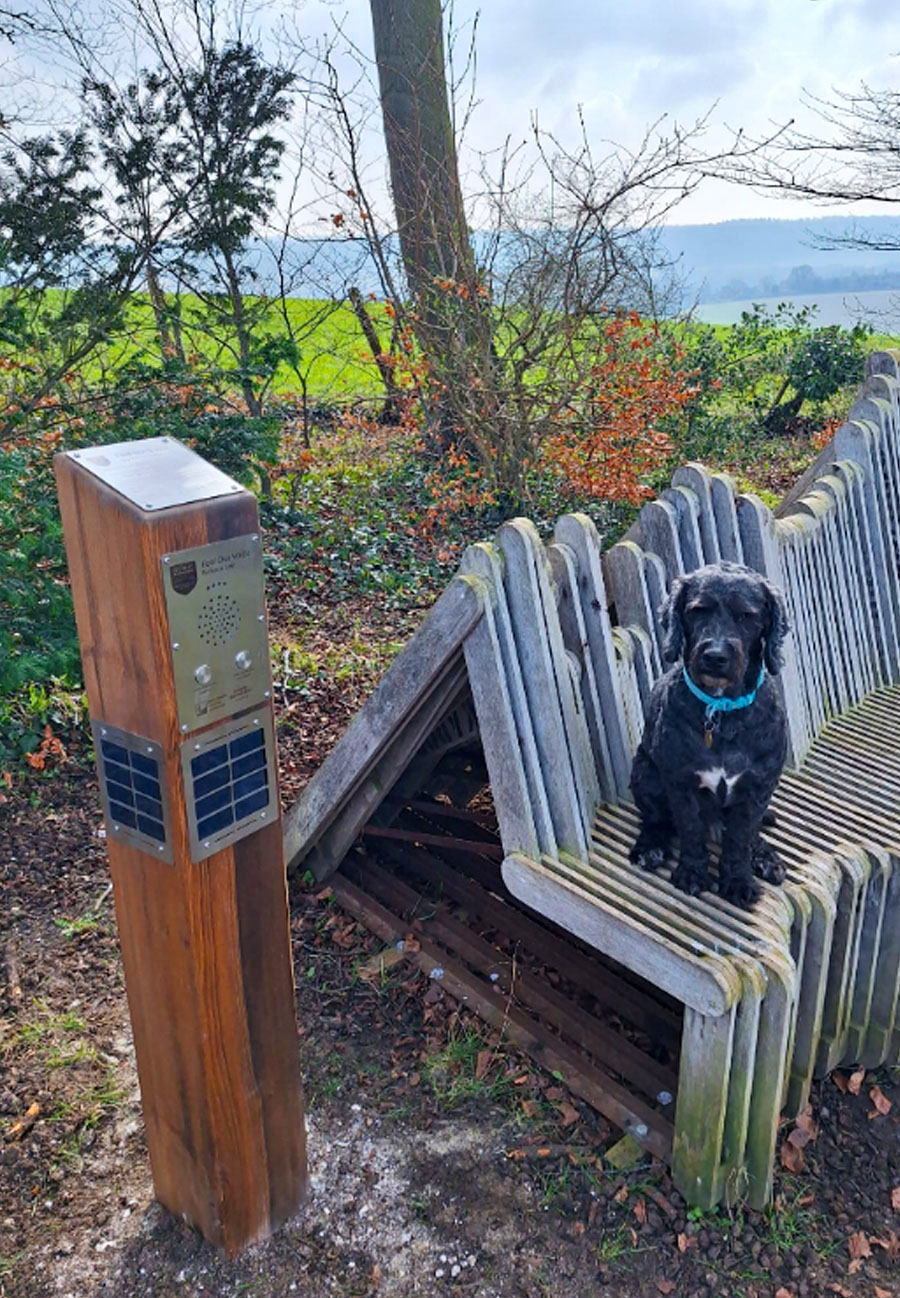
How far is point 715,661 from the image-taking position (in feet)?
8.42

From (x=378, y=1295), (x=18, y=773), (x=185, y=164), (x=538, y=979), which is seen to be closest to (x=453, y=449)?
(x=185, y=164)

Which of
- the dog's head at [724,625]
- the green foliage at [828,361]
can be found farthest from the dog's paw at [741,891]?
the green foliage at [828,361]

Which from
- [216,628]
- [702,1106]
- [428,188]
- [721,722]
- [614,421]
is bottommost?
[702,1106]

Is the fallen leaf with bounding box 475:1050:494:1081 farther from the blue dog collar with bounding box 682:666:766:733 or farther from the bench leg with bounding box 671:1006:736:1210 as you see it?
the blue dog collar with bounding box 682:666:766:733

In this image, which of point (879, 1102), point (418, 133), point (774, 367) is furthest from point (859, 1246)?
point (774, 367)

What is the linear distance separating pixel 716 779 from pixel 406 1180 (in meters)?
1.45

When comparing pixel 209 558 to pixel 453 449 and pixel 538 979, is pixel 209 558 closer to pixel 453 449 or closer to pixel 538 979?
pixel 538 979

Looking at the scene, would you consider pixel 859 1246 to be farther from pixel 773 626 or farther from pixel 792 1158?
pixel 773 626

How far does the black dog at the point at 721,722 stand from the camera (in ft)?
8.71

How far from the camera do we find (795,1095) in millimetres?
2996

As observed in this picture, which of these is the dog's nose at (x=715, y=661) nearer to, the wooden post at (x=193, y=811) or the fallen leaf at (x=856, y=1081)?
the wooden post at (x=193, y=811)

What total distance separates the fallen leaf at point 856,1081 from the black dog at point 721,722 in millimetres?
862

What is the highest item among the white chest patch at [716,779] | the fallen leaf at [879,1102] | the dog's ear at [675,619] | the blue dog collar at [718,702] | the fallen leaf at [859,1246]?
the dog's ear at [675,619]

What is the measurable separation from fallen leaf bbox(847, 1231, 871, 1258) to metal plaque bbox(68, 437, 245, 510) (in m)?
2.56
